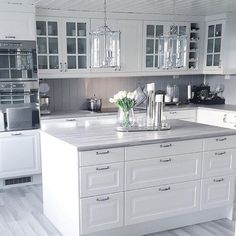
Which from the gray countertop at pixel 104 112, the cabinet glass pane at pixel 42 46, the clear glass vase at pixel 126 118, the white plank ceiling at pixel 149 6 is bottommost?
the gray countertop at pixel 104 112

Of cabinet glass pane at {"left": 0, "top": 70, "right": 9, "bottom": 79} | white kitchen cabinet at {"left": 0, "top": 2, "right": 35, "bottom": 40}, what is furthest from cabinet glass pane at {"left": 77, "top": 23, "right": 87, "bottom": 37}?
cabinet glass pane at {"left": 0, "top": 70, "right": 9, "bottom": 79}

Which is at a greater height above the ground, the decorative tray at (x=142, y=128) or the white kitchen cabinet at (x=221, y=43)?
the white kitchen cabinet at (x=221, y=43)

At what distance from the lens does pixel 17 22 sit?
4.35 meters

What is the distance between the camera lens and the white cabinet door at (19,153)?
4395 millimetres

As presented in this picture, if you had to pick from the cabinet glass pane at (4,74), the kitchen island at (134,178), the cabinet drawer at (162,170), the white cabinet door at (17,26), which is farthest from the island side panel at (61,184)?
the white cabinet door at (17,26)

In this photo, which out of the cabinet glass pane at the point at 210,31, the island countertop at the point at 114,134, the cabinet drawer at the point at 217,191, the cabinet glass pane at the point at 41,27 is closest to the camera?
the island countertop at the point at 114,134

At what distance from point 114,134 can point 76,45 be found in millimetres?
2164

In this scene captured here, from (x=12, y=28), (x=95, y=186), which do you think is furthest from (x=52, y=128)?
(x=12, y=28)

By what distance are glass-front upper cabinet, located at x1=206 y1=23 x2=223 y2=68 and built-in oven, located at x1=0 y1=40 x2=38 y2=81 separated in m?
2.85

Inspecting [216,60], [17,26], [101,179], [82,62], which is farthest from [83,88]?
[101,179]

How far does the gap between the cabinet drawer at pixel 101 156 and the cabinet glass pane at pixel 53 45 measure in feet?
8.02

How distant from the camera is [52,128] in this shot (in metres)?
3.52

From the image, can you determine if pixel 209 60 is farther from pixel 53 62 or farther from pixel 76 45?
pixel 53 62

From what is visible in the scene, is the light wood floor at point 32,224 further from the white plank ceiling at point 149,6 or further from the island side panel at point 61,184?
the white plank ceiling at point 149,6
